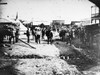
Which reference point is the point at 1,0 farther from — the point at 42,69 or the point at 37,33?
the point at 37,33

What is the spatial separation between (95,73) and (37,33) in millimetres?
8469

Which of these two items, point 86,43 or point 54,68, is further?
point 86,43

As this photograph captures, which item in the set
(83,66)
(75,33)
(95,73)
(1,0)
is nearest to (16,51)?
(1,0)

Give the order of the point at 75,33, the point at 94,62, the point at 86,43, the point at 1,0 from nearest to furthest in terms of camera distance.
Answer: the point at 1,0 < the point at 94,62 < the point at 86,43 < the point at 75,33

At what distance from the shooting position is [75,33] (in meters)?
23.1

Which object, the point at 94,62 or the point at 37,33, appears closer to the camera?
the point at 94,62

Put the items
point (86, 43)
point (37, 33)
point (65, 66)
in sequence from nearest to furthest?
point (65, 66) < point (37, 33) < point (86, 43)

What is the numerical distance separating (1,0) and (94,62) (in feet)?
23.0

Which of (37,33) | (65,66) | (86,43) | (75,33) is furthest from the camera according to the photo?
(75,33)

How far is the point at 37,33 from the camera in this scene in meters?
16.8

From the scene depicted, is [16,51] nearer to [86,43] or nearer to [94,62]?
[94,62]

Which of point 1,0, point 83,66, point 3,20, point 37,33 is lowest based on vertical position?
point 83,66

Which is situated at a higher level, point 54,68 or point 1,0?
point 1,0

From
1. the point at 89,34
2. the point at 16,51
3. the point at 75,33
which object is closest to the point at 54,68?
the point at 16,51
